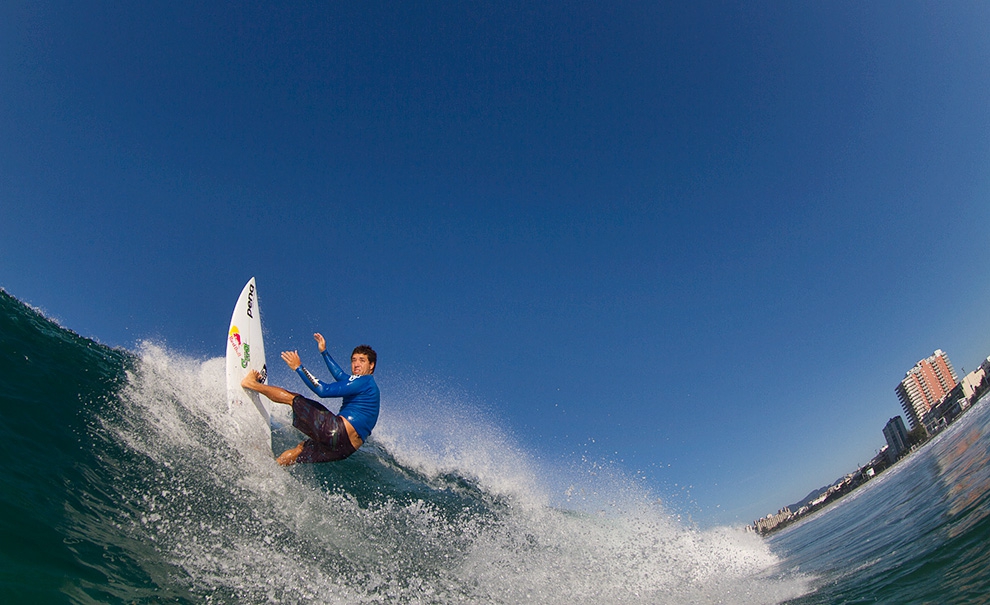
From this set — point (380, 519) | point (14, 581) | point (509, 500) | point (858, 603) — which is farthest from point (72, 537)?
point (509, 500)

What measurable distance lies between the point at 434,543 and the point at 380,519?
1.00 metres

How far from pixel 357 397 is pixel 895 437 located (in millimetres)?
135981

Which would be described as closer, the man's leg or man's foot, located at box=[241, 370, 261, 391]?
the man's leg

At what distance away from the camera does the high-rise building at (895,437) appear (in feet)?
310

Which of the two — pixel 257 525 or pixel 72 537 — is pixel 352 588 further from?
pixel 72 537

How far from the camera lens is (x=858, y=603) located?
4055 mm

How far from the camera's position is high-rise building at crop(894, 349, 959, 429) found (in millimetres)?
134875

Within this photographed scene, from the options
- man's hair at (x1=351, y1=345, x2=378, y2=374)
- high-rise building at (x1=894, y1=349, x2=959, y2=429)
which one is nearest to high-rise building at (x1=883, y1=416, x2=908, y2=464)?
high-rise building at (x1=894, y1=349, x2=959, y2=429)

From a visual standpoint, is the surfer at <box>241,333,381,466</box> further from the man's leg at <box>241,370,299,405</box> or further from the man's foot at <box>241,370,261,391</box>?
the man's foot at <box>241,370,261,391</box>

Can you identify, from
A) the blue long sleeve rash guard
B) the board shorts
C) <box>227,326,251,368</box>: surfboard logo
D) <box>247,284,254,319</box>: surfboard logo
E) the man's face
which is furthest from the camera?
<box>247,284,254,319</box>: surfboard logo

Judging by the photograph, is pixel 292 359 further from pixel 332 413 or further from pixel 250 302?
pixel 250 302

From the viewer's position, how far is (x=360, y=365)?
6031 millimetres

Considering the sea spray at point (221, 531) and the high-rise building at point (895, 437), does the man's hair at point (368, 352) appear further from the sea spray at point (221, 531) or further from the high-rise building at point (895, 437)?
the high-rise building at point (895, 437)

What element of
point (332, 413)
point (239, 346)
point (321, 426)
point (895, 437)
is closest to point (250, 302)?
point (239, 346)
